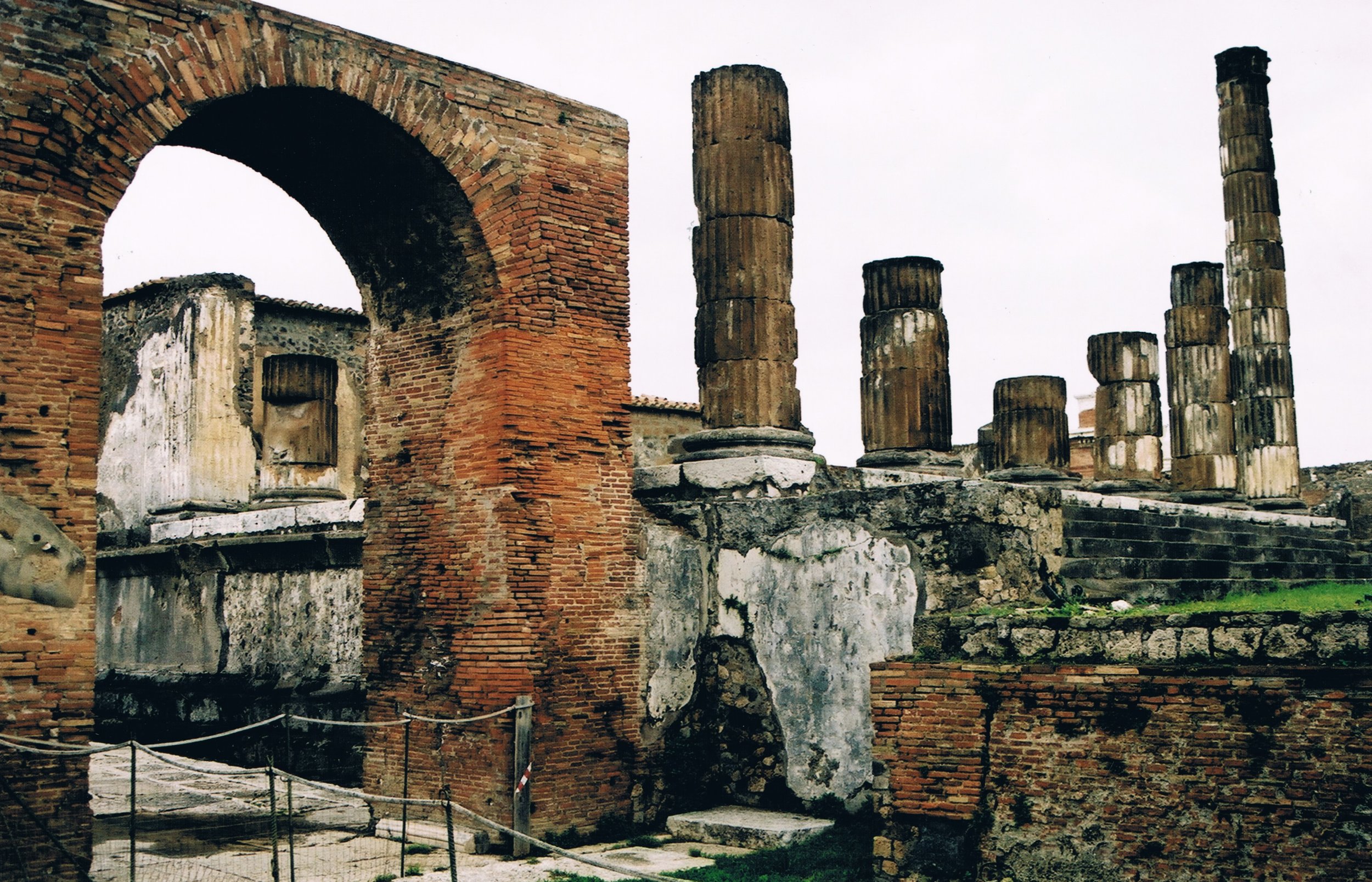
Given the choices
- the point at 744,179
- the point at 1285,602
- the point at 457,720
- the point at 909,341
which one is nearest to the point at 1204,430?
the point at 909,341

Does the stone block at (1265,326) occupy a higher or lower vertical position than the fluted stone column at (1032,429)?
higher

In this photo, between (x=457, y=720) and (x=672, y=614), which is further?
(x=672, y=614)

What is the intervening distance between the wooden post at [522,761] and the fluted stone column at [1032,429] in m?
8.35

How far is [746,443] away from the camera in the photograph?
1089cm

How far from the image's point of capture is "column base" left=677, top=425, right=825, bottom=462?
1083 cm

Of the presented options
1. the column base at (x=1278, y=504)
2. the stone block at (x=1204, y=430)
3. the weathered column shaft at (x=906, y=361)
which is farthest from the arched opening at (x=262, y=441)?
the column base at (x=1278, y=504)

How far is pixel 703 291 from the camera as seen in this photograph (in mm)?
11398

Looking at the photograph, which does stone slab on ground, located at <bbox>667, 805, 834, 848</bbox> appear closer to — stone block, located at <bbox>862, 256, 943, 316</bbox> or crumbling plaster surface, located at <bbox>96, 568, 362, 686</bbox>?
crumbling plaster surface, located at <bbox>96, 568, 362, 686</bbox>

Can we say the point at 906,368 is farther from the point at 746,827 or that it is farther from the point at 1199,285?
the point at 1199,285

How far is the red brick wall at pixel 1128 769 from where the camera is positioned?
5.93 metres

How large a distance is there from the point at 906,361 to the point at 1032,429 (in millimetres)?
2937

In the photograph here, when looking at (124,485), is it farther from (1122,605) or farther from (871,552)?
(1122,605)

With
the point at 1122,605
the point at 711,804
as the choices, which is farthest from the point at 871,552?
the point at 711,804

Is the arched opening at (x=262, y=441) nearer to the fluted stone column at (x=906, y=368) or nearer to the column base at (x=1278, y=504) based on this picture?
the fluted stone column at (x=906, y=368)
